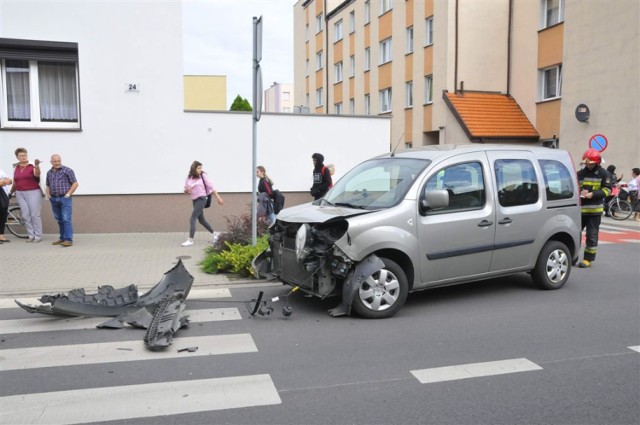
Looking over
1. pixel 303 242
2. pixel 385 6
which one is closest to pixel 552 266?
pixel 303 242

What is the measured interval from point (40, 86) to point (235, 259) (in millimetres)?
7015

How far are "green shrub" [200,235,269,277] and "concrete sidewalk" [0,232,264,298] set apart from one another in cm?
15

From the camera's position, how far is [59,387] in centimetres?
409

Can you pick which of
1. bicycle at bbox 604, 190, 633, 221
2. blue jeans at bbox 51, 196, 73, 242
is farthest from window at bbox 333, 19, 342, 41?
blue jeans at bbox 51, 196, 73, 242

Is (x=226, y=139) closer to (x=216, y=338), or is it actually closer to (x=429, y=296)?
(x=429, y=296)

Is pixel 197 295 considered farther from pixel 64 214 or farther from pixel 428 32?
pixel 428 32

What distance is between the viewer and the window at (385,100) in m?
31.2

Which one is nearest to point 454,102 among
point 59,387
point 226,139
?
point 226,139

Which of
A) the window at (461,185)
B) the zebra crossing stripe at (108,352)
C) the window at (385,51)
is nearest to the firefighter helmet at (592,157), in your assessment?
the window at (461,185)

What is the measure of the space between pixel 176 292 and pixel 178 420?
3.02 metres

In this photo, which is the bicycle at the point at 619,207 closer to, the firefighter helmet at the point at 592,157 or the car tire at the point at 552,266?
the firefighter helmet at the point at 592,157

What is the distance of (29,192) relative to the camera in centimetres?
1061

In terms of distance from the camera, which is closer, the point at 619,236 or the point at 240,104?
the point at 619,236

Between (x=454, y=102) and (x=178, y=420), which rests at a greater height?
(x=454, y=102)
